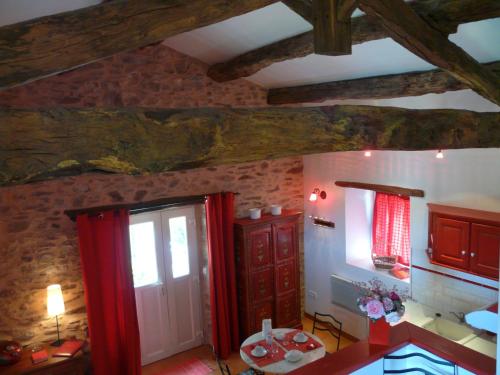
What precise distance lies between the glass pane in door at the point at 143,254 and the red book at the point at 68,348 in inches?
39.0

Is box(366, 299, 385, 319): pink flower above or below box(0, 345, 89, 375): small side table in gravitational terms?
above

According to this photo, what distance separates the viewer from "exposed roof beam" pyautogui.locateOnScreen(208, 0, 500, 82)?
8.05ft

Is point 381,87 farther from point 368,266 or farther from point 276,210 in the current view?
point 368,266

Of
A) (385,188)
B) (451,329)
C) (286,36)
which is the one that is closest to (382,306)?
(451,329)

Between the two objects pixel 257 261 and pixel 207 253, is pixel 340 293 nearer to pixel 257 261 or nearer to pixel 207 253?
pixel 257 261

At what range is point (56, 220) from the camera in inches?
181

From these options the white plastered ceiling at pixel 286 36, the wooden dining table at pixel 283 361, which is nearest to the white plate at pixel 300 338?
the wooden dining table at pixel 283 361

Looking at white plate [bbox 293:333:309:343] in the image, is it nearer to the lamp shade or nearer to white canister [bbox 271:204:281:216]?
white canister [bbox 271:204:281:216]

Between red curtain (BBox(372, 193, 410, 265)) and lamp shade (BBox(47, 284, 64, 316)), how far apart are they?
397cm

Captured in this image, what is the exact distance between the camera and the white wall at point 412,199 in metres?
4.18

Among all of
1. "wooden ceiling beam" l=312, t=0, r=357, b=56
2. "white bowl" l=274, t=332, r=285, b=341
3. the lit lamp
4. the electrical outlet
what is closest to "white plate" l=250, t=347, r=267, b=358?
"white bowl" l=274, t=332, r=285, b=341

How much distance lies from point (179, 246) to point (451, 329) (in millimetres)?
3335

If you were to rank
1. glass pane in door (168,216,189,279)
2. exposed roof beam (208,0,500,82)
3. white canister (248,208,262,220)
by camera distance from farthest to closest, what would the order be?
white canister (248,208,262,220)
glass pane in door (168,216,189,279)
exposed roof beam (208,0,500,82)

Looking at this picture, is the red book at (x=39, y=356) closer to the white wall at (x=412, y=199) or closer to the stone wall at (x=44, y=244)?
the stone wall at (x=44, y=244)
